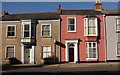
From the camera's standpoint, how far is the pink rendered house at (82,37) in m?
35.8

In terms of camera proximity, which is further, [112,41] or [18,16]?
[18,16]

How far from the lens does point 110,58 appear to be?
35.8 meters

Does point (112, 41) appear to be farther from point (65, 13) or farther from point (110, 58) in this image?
point (65, 13)

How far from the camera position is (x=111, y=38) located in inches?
1419

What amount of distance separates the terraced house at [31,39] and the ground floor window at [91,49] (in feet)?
12.1

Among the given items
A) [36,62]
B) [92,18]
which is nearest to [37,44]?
[36,62]

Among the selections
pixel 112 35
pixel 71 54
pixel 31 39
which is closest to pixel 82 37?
pixel 71 54

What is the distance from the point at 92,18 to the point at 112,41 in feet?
12.6

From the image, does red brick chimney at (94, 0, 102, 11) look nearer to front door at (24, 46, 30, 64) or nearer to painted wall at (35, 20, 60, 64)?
painted wall at (35, 20, 60, 64)

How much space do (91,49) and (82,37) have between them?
6.19 feet

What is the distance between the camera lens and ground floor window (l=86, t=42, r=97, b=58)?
35.9 m

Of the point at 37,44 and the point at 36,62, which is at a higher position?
the point at 37,44

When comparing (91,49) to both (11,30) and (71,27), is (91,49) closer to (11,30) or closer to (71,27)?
(71,27)

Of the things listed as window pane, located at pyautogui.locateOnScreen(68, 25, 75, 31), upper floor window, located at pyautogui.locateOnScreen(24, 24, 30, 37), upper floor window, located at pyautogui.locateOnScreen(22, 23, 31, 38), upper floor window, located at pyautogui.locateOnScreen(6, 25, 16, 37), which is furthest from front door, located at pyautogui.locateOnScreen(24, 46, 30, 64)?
window pane, located at pyautogui.locateOnScreen(68, 25, 75, 31)
